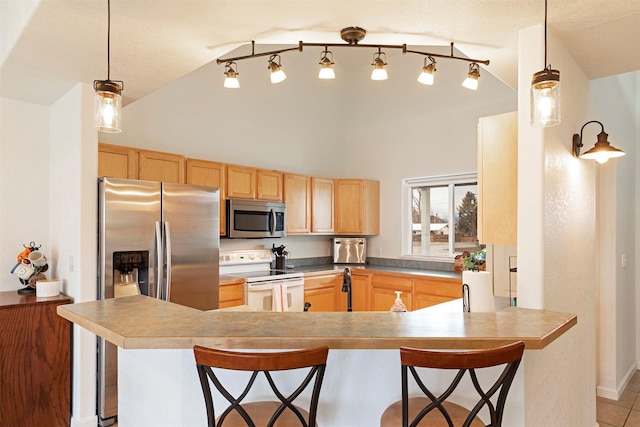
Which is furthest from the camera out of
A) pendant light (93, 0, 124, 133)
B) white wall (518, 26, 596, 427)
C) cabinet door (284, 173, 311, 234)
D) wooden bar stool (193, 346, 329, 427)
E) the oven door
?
cabinet door (284, 173, 311, 234)

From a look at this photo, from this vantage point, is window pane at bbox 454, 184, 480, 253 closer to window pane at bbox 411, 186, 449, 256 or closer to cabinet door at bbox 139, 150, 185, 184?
window pane at bbox 411, 186, 449, 256

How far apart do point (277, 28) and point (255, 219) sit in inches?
112

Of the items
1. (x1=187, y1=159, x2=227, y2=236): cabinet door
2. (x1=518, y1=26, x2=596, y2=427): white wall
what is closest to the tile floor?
(x1=518, y1=26, x2=596, y2=427): white wall

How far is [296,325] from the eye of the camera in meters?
1.58

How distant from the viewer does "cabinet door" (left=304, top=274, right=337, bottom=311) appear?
496 cm

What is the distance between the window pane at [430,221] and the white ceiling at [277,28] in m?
2.93

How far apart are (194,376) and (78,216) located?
1811 mm

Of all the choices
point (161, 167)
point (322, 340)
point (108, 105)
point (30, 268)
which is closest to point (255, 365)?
point (322, 340)

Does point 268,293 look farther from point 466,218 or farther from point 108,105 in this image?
point 108,105

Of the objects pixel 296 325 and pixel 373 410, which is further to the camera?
pixel 373 410

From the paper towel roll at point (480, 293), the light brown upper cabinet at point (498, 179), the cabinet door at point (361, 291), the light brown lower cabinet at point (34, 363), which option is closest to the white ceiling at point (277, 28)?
the light brown upper cabinet at point (498, 179)

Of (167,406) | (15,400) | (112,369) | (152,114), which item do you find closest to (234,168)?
(152,114)

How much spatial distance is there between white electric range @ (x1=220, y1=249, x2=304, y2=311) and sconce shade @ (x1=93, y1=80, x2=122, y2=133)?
259 cm

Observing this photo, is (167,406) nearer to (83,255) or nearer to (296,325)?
(296,325)
